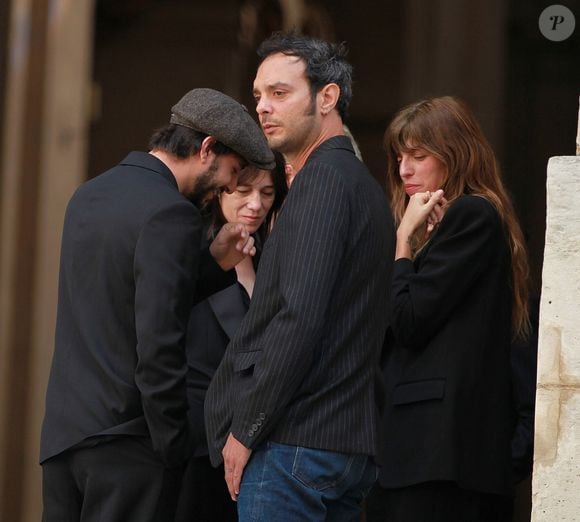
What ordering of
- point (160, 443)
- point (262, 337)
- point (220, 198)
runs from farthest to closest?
point (220, 198)
point (160, 443)
point (262, 337)

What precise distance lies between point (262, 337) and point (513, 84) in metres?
2.54

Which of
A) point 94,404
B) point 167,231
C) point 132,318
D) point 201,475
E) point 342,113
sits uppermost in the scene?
point 342,113

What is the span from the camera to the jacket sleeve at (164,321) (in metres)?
3.78

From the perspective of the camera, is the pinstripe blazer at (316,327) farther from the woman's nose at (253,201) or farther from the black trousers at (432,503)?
the woman's nose at (253,201)

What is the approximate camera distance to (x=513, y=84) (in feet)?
18.8

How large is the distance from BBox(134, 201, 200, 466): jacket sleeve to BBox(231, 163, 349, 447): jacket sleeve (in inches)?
10.7

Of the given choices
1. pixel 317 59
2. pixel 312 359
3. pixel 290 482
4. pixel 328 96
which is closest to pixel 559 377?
pixel 312 359

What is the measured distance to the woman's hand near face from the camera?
14.6ft

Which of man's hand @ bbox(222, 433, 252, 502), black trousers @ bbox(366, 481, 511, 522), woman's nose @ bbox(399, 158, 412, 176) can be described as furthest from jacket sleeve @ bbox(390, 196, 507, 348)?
man's hand @ bbox(222, 433, 252, 502)

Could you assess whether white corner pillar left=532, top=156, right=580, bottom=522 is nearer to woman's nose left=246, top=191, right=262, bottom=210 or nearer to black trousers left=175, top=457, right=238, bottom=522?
black trousers left=175, top=457, right=238, bottom=522

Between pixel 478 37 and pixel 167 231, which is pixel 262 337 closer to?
pixel 167 231

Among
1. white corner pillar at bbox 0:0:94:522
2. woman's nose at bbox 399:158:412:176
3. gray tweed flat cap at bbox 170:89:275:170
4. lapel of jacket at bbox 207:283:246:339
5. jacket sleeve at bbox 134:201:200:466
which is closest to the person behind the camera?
jacket sleeve at bbox 134:201:200:466

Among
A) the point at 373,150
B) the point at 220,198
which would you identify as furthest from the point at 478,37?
the point at 220,198

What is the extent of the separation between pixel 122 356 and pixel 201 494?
677mm
